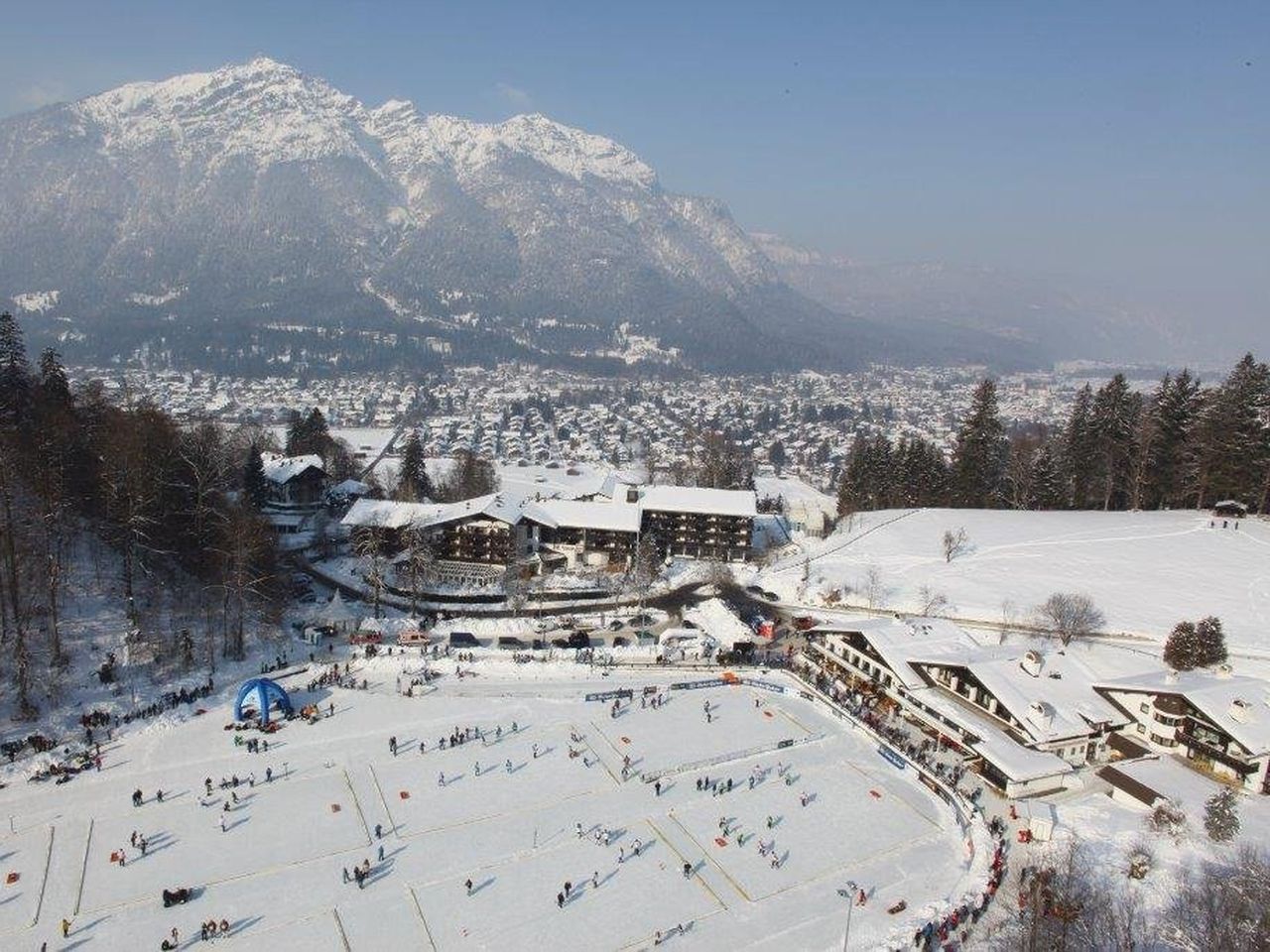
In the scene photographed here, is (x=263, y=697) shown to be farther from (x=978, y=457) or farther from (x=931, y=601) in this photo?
(x=978, y=457)

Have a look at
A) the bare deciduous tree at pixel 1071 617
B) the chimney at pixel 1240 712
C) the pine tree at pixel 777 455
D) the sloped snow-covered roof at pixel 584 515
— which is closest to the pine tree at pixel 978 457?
the bare deciduous tree at pixel 1071 617

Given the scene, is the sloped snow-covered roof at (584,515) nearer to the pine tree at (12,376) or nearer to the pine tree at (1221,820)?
the pine tree at (12,376)

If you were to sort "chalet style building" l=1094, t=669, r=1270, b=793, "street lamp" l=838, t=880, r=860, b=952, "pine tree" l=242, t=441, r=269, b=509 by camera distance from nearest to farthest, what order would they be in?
"street lamp" l=838, t=880, r=860, b=952 → "chalet style building" l=1094, t=669, r=1270, b=793 → "pine tree" l=242, t=441, r=269, b=509

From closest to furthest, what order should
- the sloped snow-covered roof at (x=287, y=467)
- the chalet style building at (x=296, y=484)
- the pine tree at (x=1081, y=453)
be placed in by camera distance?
the pine tree at (x=1081, y=453) < the sloped snow-covered roof at (x=287, y=467) < the chalet style building at (x=296, y=484)

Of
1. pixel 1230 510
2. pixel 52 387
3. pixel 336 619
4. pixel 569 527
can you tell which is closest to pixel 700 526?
pixel 569 527

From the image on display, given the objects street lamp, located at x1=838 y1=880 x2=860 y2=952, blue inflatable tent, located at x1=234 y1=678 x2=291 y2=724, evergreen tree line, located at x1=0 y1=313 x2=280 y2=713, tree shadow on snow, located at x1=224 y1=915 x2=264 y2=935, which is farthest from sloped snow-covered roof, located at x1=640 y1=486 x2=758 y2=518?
tree shadow on snow, located at x1=224 y1=915 x2=264 y2=935

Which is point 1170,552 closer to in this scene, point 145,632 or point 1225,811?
point 1225,811

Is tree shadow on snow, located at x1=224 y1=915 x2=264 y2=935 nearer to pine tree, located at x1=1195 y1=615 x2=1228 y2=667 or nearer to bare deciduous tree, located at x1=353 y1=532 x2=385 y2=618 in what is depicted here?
bare deciduous tree, located at x1=353 y1=532 x2=385 y2=618
